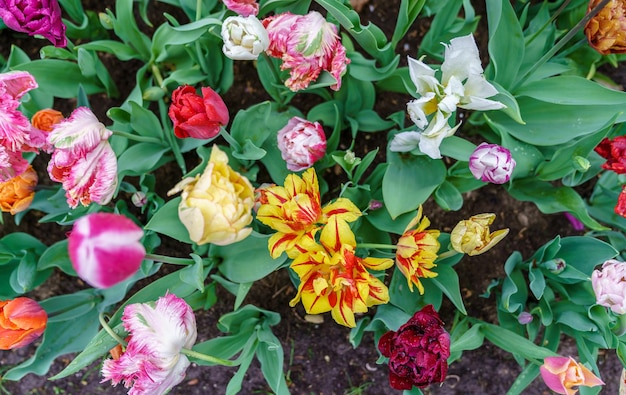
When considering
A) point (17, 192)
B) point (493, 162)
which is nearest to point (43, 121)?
point (17, 192)

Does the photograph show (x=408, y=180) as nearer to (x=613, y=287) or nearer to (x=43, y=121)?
(x=613, y=287)

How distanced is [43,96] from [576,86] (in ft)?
4.15

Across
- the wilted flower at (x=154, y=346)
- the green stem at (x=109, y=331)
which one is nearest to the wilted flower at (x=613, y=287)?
the wilted flower at (x=154, y=346)

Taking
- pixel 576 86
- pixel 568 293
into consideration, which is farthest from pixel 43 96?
pixel 568 293

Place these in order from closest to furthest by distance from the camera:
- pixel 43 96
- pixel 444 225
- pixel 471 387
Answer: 1. pixel 43 96
2. pixel 444 225
3. pixel 471 387

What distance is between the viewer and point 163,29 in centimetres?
127

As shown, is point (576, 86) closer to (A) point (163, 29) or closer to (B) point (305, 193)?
(B) point (305, 193)

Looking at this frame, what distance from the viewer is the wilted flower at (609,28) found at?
1144mm

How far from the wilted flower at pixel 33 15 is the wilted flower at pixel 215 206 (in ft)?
1.78

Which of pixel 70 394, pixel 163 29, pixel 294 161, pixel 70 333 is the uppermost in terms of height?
pixel 163 29

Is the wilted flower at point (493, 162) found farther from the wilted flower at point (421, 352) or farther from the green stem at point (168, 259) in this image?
the green stem at point (168, 259)

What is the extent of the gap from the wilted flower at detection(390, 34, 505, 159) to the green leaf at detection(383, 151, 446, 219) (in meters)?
0.18

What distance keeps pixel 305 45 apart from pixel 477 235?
1.56 feet

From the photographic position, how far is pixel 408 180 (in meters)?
1.25
